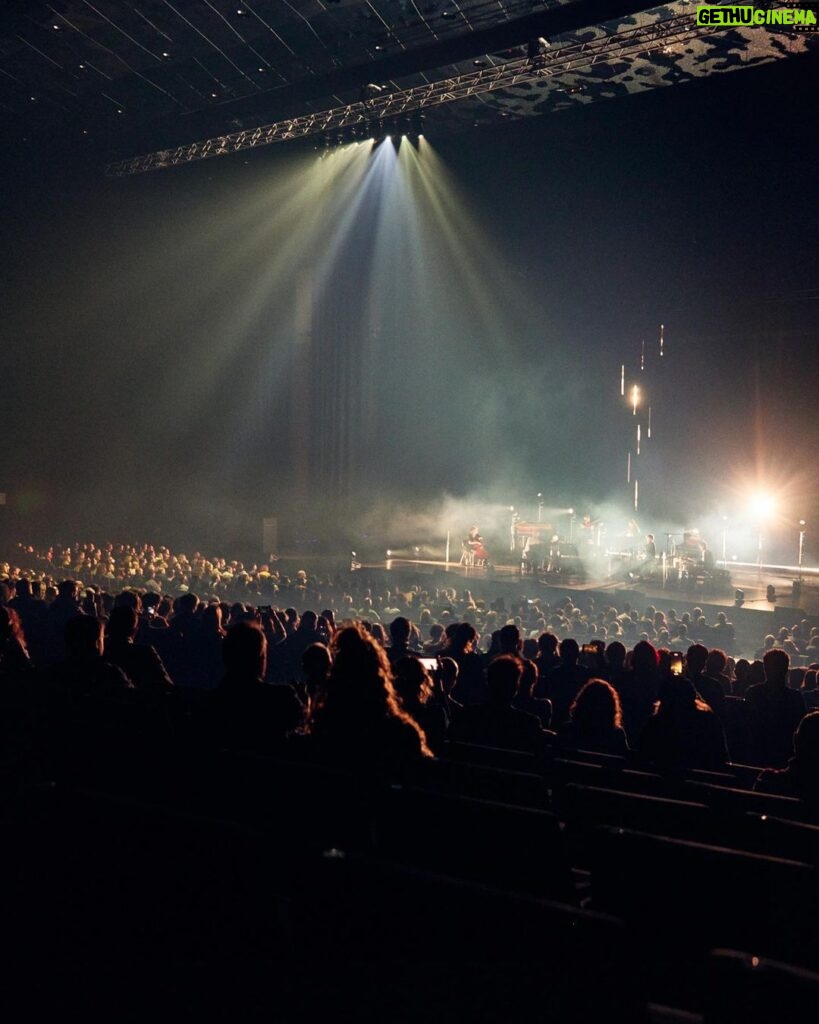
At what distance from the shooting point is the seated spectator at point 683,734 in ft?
14.1

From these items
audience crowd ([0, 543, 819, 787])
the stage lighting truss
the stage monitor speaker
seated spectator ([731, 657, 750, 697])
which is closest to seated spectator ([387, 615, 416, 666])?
audience crowd ([0, 543, 819, 787])

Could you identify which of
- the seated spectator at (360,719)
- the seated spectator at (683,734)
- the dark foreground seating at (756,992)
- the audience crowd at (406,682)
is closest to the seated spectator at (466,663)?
the audience crowd at (406,682)

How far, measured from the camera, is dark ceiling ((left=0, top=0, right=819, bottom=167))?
13430 mm

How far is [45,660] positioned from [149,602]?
6.94 feet

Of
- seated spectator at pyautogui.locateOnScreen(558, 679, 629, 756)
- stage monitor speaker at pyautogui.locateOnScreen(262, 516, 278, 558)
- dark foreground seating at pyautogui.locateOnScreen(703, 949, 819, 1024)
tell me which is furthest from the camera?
stage monitor speaker at pyautogui.locateOnScreen(262, 516, 278, 558)

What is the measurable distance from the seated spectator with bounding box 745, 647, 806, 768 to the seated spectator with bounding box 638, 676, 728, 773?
3.27 ft

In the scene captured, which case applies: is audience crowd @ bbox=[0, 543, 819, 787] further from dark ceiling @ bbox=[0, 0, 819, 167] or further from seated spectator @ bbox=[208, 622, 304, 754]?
dark ceiling @ bbox=[0, 0, 819, 167]

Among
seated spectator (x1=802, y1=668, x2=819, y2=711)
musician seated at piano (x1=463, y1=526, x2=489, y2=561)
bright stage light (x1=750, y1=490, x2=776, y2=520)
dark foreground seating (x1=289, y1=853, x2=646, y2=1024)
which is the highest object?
bright stage light (x1=750, y1=490, x2=776, y2=520)

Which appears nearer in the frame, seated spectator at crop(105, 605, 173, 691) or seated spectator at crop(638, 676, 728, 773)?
seated spectator at crop(638, 676, 728, 773)

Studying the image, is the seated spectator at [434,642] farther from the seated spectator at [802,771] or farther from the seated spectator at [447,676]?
the seated spectator at [802,771]

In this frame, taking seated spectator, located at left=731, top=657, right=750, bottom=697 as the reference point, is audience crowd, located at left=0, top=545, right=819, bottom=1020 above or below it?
above

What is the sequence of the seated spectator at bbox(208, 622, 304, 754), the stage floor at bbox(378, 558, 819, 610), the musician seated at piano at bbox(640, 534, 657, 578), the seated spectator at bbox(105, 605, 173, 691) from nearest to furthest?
the seated spectator at bbox(208, 622, 304, 754), the seated spectator at bbox(105, 605, 173, 691), the stage floor at bbox(378, 558, 819, 610), the musician seated at piano at bbox(640, 534, 657, 578)

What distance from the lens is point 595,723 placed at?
4.63m

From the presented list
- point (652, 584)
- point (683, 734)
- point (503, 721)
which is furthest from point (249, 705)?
point (652, 584)
